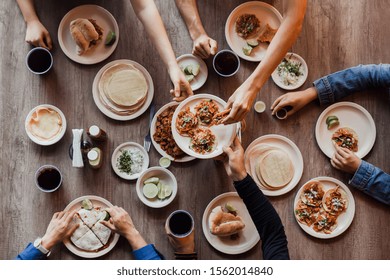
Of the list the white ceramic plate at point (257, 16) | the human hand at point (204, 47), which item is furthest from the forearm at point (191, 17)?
the white ceramic plate at point (257, 16)

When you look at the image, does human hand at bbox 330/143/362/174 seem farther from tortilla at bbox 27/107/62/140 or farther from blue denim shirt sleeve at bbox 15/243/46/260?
blue denim shirt sleeve at bbox 15/243/46/260

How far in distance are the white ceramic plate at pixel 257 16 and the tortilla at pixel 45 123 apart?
117cm

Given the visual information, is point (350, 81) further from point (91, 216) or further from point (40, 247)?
point (40, 247)

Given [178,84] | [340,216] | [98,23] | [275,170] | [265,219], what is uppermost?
[98,23]

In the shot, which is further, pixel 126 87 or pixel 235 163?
pixel 126 87

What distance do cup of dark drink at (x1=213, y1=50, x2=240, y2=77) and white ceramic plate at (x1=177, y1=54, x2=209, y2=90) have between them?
0.29ft

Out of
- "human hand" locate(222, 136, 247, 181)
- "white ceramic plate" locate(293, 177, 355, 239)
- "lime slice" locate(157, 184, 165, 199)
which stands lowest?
"white ceramic plate" locate(293, 177, 355, 239)

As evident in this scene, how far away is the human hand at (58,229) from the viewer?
2.61 metres

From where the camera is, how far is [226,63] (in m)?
2.74

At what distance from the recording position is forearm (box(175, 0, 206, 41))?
110 inches

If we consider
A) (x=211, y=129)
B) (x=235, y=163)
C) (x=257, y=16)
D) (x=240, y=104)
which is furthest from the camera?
(x=257, y=16)

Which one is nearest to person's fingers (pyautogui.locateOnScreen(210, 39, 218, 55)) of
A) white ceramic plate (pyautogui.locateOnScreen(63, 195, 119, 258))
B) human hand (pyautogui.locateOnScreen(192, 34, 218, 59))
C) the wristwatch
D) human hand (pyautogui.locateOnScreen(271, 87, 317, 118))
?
human hand (pyautogui.locateOnScreen(192, 34, 218, 59))

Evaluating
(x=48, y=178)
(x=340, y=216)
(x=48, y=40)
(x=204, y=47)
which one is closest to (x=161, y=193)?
(x=48, y=178)

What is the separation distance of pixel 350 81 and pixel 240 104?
876mm
